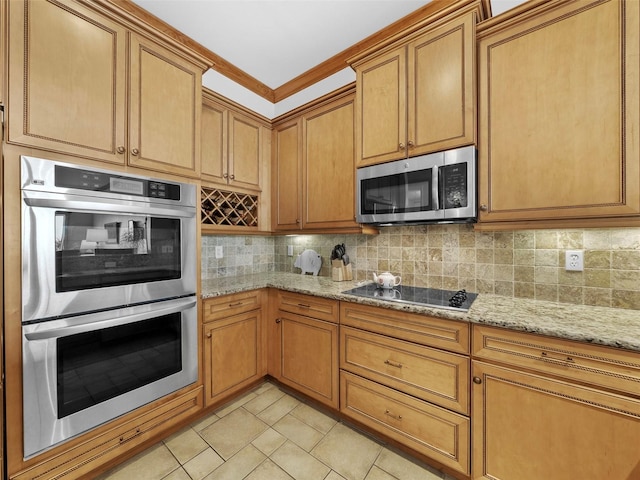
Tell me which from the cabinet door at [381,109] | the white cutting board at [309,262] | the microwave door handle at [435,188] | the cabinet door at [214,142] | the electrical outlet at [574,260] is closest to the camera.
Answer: the electrical outlet at [574,260]

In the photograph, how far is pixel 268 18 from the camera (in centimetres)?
181

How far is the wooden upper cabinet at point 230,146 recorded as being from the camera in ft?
7.08

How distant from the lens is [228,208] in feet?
7.86

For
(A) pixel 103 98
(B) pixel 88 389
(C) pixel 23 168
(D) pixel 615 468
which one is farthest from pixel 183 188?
(D) pixel 615 468

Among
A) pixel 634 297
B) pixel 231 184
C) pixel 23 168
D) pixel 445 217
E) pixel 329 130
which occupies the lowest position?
pixel 634 297

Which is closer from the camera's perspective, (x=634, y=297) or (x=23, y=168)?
(x=23, y=168)

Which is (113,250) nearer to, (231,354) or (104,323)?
(104,323)

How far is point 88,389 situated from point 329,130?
229cm

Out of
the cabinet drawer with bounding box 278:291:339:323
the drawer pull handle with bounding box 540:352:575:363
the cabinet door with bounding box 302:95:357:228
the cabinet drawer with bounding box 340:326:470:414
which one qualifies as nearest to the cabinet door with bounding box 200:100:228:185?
the cabinet door with bounding box 302:95:357:228

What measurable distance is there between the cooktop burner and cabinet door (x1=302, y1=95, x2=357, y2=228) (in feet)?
1.80

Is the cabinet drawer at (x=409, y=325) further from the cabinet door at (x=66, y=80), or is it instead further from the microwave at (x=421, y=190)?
the cabinet door at (x=66, y=80)

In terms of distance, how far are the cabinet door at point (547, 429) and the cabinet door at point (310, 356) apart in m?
0.89

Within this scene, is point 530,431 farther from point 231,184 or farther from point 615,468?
point 231,184

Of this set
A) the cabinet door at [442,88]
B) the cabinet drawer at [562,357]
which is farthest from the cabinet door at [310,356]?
the cabinet door at [442,88]
